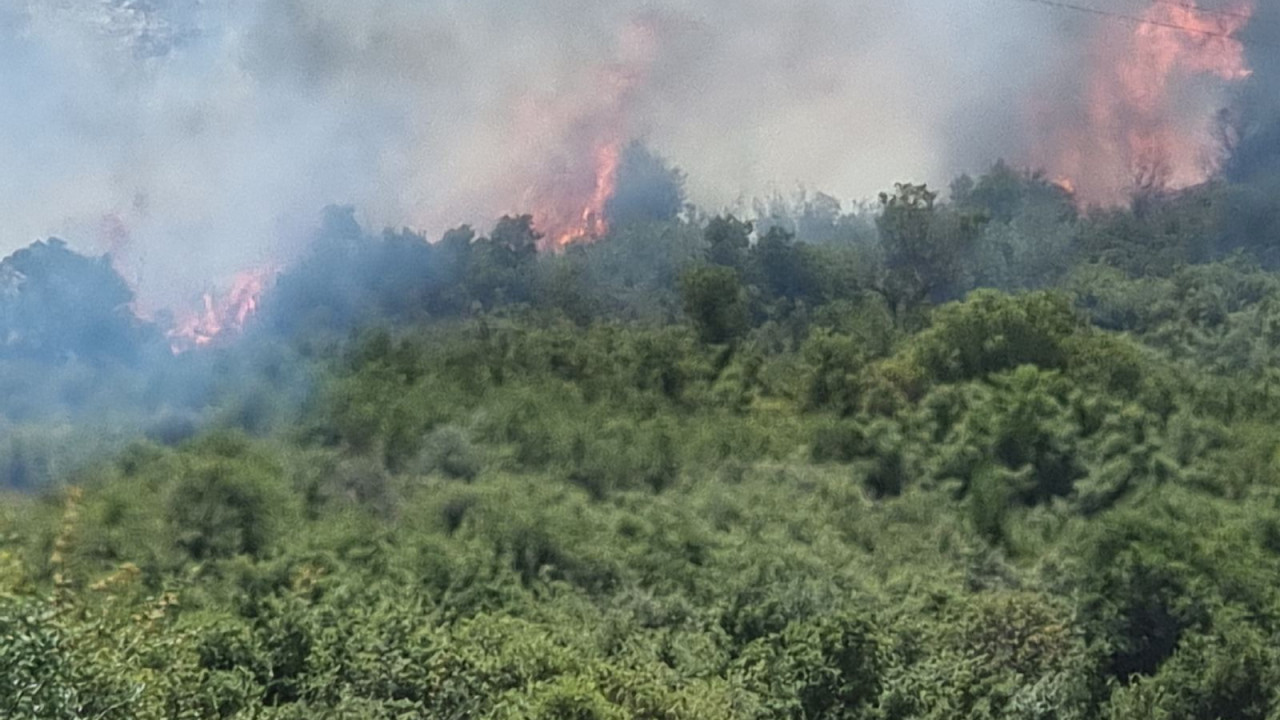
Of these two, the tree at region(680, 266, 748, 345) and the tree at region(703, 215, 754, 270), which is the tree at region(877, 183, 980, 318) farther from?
the tree at region(680, 266, 748, 345)

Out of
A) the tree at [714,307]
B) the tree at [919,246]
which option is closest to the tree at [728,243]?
the tree at [919,246]

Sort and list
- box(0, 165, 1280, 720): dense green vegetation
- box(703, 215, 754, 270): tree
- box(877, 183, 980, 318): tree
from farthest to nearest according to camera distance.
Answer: box(703, 215, 754, 270): tree < box(877, 183, 980, 318): tree < box(0, 165, 1280, 720): dense green vegetation

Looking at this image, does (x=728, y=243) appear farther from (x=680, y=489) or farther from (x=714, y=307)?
(x=680, y=489)

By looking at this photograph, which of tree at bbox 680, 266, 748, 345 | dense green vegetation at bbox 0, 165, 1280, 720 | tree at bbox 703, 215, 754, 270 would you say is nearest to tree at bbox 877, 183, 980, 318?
dense green vegetation at bbox 0, 165, 1280, 720

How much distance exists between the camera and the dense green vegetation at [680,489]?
17.7m

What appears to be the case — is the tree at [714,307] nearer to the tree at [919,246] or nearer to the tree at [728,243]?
the tree at [728,243]

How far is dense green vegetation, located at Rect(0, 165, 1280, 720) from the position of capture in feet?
58.0

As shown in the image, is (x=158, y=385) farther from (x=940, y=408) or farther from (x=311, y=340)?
(x=940, y=408)

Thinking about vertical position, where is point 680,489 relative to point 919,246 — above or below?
below

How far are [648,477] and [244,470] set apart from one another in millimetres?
7765

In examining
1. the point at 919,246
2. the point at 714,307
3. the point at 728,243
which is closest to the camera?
the point at 714,307

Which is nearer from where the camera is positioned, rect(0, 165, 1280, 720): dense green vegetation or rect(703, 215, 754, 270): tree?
rect(0, 165, 1280, 720): dense green vegetation

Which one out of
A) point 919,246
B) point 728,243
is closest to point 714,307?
point 728,243

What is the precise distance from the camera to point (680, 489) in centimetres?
2792
